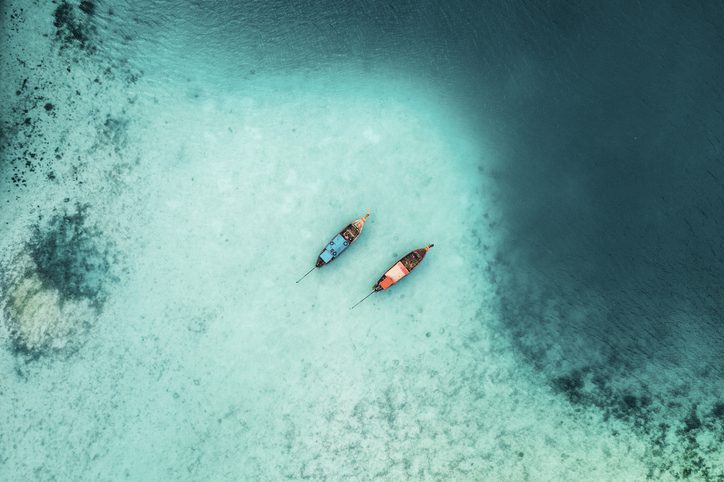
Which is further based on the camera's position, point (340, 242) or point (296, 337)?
point (296, 337)

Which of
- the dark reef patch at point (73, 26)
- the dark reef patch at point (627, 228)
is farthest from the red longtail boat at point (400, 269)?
the dark reef patch at point (73, 26)

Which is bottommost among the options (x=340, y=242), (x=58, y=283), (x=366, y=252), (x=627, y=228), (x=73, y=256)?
(x=627, y=228)

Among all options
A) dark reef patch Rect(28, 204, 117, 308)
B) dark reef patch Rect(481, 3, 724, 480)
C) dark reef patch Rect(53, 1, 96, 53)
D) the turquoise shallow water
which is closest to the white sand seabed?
the turquoise shallow water

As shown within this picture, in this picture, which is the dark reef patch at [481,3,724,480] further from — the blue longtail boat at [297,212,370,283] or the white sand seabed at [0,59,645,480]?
the blue longtail boat at [297,212,370,283]

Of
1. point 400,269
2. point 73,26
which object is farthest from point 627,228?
point 73,26

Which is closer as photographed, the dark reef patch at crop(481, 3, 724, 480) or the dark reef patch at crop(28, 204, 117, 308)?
the dark reef patch at crop(481, 3, 724, 480)

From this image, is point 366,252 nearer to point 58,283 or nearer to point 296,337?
point 296,337
